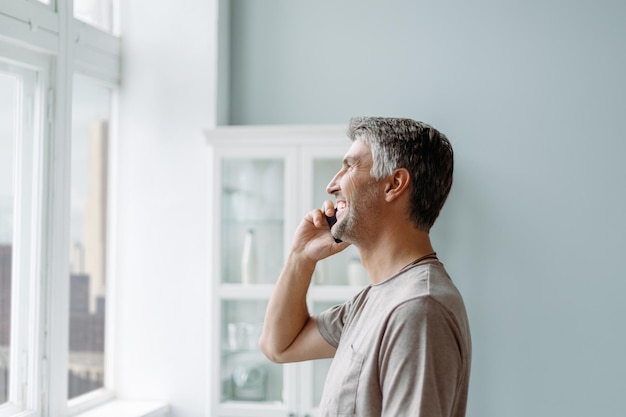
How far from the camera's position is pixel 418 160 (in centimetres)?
154

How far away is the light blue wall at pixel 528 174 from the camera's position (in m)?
3.19

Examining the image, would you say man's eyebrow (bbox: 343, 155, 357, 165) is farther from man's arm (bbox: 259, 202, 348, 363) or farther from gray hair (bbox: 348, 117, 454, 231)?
man's arm (bbox: 259, 202, 348, 363)

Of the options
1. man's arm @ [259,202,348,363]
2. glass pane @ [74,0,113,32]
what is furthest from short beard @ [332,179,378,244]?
glass pane @ [74,0,113,32]

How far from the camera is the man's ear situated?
5.04ft

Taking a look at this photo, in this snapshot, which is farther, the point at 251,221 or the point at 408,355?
the point at 251,221

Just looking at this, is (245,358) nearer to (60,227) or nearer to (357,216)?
(60,227)

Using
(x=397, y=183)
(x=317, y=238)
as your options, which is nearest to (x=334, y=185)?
(x=397, y=183)

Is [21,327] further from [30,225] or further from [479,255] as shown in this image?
[479,255]

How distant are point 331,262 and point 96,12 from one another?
1.51 meters

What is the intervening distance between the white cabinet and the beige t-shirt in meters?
1.58

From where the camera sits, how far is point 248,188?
3.20 meters

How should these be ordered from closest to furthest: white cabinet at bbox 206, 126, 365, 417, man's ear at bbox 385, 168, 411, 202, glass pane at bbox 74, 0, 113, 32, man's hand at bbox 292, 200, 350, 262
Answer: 1. man's ear at bbox 385, 168, 411, 202
2. man's hand at bbox 292, 200, 350, 262
3. white cabinet at bbox 206, 126, 365, 417
4. glass pane at bbox 74, 0, 113, 32

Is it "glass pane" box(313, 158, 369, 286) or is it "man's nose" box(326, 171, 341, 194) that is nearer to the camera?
"man's nose" box(326, 171, 341, 194)

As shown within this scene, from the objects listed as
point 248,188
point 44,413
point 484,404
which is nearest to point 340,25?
point 248,188
